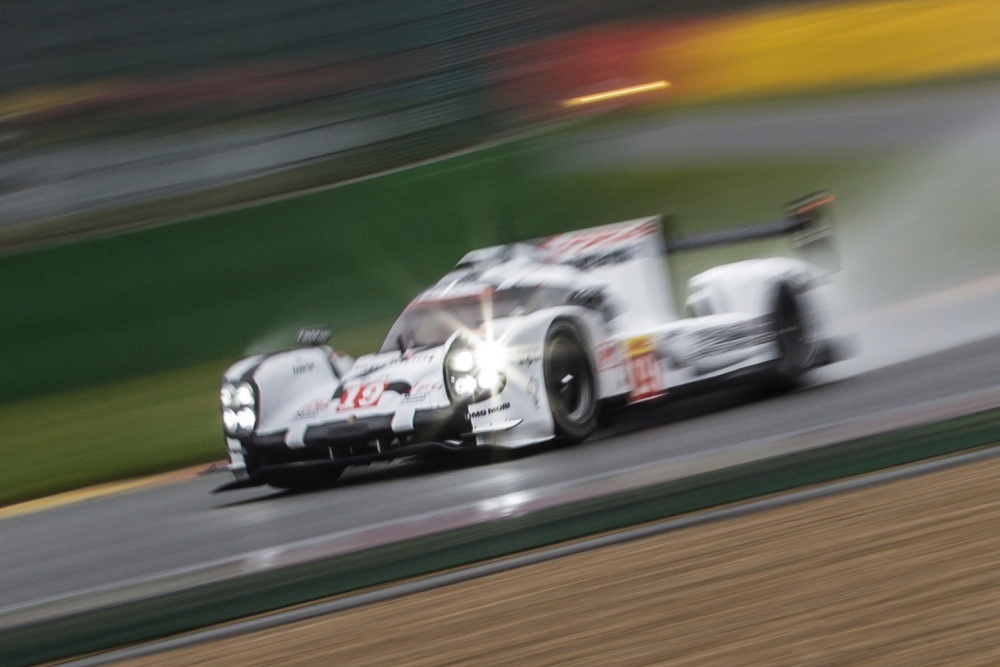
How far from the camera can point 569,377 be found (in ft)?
3.96

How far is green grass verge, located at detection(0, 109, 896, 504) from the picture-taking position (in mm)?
847

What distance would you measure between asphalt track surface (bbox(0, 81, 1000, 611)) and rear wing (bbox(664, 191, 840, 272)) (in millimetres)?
121

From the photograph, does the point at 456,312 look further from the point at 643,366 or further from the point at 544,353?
the point at 643,366

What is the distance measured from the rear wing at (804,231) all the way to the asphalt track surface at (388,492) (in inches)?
4.8

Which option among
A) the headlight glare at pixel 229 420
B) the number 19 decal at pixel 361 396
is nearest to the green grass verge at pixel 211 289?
the headlight glare at pixel 229 420

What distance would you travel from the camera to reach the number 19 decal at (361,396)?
1.16m

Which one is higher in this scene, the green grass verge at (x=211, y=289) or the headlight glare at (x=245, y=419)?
the green grass verge at (x=211, y=289)

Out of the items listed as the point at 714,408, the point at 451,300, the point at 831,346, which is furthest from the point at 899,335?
the point at 451,300

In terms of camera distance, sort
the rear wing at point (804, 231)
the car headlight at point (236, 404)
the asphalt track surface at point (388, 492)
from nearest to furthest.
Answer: the asphalt track surface at point (388, 492) → the car headlight at point (236, 404) → the rear wing at point (804, 231)

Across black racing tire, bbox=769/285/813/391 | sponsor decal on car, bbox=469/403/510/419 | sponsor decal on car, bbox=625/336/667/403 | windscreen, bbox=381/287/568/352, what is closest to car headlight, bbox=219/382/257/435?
windscreen, bbox=381/287/568/352

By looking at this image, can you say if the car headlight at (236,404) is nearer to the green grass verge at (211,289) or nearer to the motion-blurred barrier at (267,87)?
the green grass verge at (211,289)

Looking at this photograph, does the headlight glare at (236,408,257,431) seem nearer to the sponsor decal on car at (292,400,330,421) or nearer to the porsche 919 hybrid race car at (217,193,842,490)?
the porsche 919 hybrid race car at (217,193,842,490)

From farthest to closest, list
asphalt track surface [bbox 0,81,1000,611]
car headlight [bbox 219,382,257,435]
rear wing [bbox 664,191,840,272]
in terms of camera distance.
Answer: rear wing [bbox 664,191,840,272] < car headlight [bbox 219,382,257,435] < asphalt track surface [bbox 0,81,1000,611]

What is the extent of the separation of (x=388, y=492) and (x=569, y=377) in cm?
34
